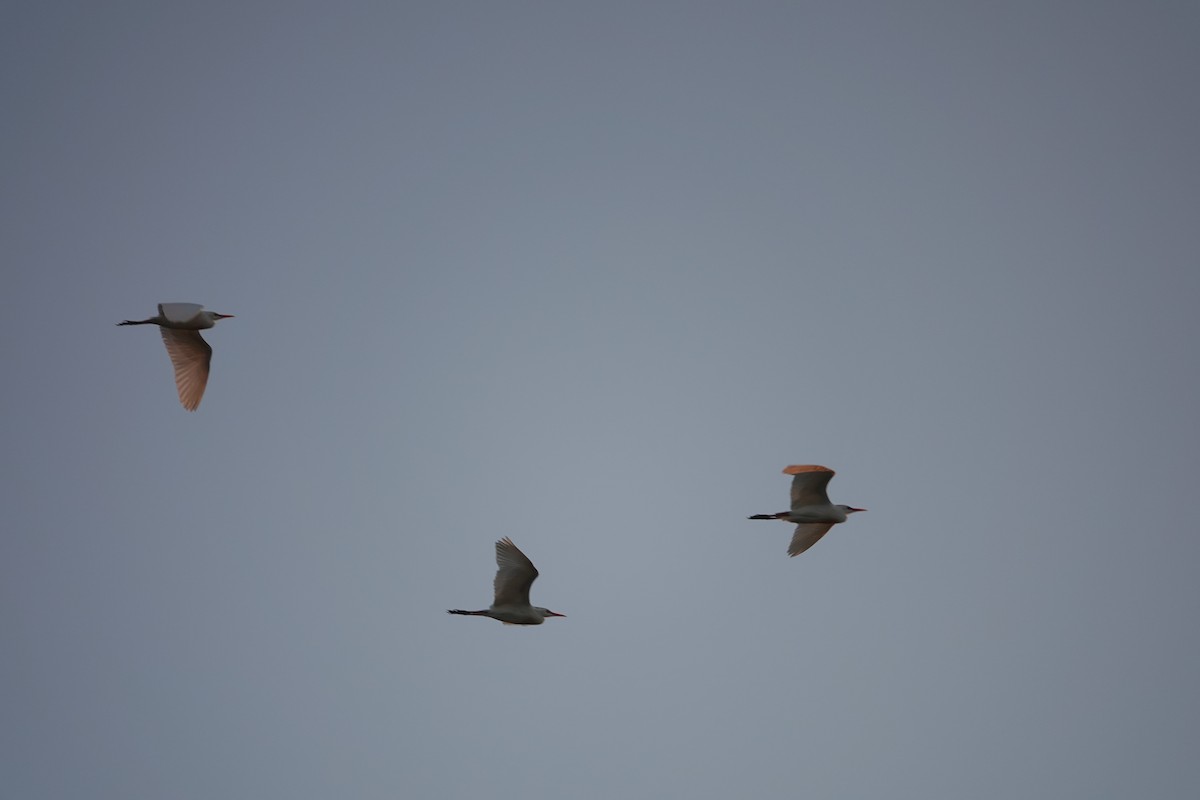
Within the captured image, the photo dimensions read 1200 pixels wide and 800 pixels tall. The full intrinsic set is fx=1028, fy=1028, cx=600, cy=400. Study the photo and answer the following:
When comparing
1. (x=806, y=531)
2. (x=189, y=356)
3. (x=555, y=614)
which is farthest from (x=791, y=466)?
(x=189, y=356)

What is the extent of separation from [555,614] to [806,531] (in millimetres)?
8684

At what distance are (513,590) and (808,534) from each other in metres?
9.96

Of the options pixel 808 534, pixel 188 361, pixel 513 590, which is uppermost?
pixel 188 361

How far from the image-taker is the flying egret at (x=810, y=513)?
3309 cm

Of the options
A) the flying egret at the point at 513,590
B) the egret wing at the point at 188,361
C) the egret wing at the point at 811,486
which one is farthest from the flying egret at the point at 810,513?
the egret wing at the point at 188,361

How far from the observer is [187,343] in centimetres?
3173

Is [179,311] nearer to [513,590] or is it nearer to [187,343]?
[187,343]

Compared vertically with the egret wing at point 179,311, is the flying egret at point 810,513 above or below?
below

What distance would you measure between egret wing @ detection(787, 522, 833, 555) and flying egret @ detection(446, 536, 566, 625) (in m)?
8.18

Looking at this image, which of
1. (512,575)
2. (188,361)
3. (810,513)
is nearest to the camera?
(512,575)

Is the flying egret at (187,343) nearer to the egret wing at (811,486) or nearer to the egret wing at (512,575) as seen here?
the egret wing at (512,575)

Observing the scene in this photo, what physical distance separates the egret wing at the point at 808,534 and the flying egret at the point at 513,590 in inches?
322

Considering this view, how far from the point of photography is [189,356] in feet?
104

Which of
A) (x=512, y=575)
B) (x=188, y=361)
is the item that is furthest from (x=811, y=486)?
(x=188, y=361)
